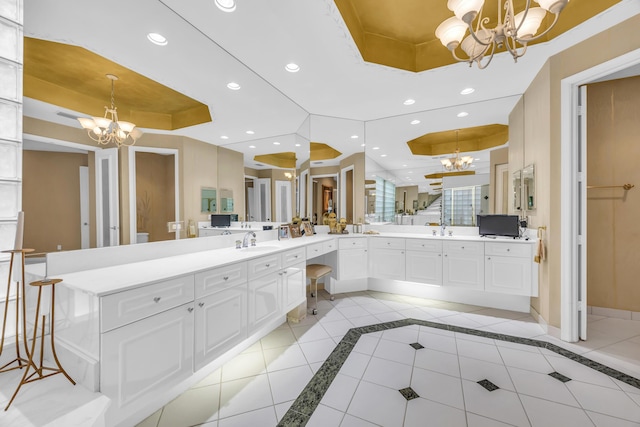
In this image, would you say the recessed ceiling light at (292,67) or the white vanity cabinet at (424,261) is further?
the white vanity cabinet at (424,261)

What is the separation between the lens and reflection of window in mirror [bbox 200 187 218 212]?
2.20 meters

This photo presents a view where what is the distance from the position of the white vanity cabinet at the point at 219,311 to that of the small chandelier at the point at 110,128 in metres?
1.00

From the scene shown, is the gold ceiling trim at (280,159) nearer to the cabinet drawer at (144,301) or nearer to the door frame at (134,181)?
the door frame at (134,181)

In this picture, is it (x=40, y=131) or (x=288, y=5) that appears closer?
(x=40, y=131)

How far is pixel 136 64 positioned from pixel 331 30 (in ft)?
4.83

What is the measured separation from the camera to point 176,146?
193 centimetres

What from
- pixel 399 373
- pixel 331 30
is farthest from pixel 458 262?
pixel 331 30

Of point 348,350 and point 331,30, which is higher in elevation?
point 331,30

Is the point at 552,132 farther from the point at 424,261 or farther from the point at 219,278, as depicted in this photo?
the point at 219,278

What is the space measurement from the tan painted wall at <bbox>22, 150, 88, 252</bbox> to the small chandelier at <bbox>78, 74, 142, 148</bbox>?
0.16 m

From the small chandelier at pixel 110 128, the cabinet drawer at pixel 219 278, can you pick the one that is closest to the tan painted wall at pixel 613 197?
the cabinet drawer at pixel 219 278

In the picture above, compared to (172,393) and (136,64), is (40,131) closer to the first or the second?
(136,64)

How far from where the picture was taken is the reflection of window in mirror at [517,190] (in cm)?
311

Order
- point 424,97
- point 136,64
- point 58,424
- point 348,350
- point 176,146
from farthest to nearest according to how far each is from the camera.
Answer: point 424,97, point 348,350, point 176,146, point 136,64, point 58,424
